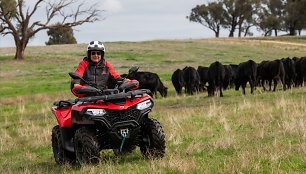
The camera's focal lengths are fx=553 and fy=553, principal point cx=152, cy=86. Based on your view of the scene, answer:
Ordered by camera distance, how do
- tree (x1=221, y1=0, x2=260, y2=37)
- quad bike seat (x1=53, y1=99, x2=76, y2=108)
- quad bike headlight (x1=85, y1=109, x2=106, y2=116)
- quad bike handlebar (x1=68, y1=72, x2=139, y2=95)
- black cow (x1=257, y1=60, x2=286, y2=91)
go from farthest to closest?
tree (x1=221, y1=0, x2=260, y2=37)
black cow (x1=257, y1=60, x2=286, y2=91)
quad bike seat (x1=53, y1=99, x2=76, y2=108)
quad bike handlebar (x1=68, y1=72, x2=139, y2=95)
quad bike headlight (x1=85, y1=109, x2=106, y2=116)

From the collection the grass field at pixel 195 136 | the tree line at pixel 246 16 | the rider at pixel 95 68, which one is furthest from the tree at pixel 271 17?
the rider at pixel 95 68

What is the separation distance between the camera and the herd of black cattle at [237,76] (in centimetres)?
2456

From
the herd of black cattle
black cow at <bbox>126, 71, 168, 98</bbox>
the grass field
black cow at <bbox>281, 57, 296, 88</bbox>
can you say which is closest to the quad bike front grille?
the grass field

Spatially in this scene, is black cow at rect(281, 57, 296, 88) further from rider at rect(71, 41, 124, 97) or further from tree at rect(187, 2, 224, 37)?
tree at rect(187, 2, 224, 37)

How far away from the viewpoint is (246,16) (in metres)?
98.5

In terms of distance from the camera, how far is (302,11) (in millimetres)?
78312

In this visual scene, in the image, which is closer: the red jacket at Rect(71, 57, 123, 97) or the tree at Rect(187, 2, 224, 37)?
the red jacket at Rect(71, 57, 123, 97)

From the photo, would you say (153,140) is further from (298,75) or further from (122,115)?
(298,75)

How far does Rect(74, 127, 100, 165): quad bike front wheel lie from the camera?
27.6ft

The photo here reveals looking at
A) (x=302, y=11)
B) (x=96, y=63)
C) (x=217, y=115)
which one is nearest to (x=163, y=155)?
(x=96, y=63)

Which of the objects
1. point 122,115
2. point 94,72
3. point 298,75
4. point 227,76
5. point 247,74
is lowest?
point 298,75

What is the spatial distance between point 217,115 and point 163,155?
6135 millimetres

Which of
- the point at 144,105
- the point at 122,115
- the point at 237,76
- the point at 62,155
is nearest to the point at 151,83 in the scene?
the point at 237,76

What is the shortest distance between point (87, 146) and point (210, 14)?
3832 inches
